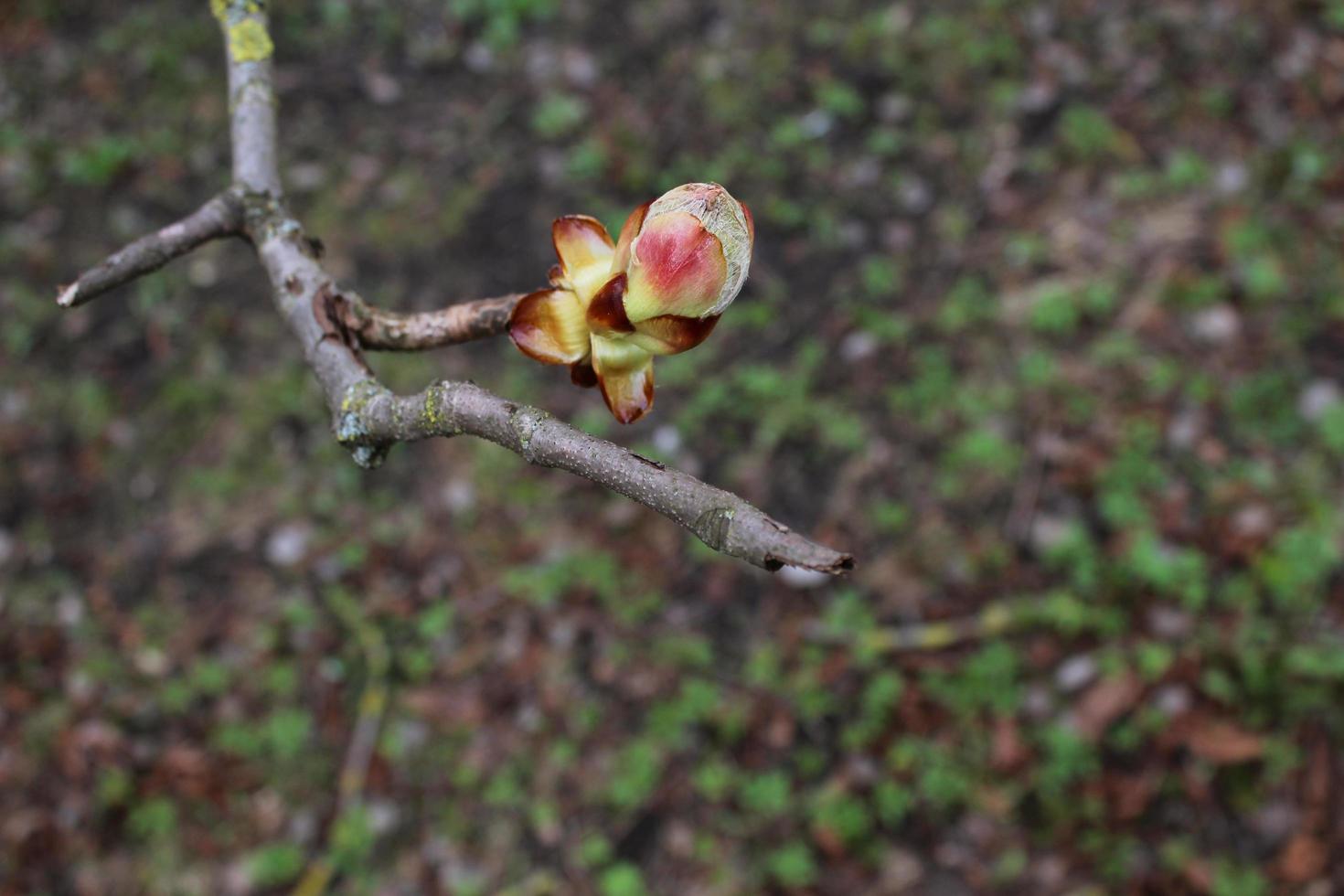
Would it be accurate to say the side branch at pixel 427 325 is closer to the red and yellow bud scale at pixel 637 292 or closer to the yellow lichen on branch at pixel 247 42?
the red and yellow bud scale at pixel 637 292

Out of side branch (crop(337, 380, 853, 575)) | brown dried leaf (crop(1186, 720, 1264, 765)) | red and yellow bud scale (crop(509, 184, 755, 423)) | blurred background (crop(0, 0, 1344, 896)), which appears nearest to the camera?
side branch (crop(337, 380, 853, 575))

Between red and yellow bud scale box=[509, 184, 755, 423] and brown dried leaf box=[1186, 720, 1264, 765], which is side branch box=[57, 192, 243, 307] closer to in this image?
red and yellow bud scale box=[509, 184, 755, 423]

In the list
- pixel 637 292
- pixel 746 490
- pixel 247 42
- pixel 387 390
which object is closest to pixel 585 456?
pixel 637 292

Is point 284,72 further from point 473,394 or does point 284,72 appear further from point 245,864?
point 473,394

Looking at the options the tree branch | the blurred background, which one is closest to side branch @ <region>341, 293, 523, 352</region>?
the tree branch

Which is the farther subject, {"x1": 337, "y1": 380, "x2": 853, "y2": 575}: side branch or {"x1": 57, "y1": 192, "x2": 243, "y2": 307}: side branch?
{"x1": 57, "y1": 192, "x2": 243, "y2": 307}: side branch

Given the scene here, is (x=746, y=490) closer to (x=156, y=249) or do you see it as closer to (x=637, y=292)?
(x=156, y=249)
